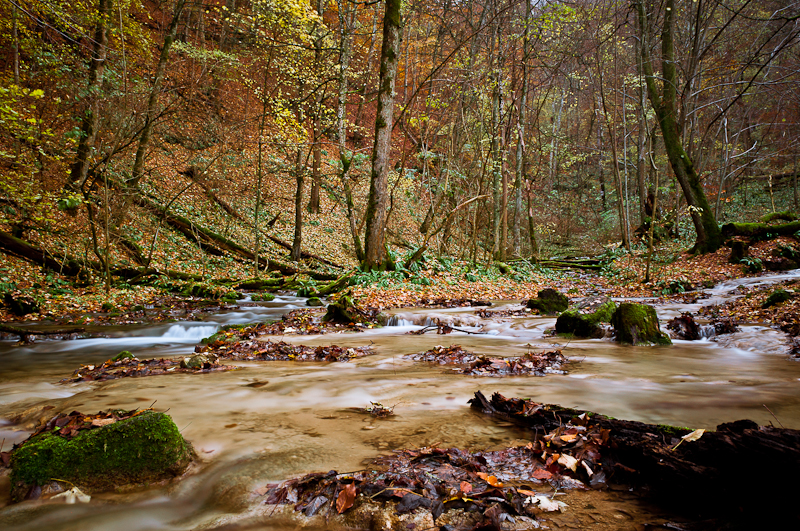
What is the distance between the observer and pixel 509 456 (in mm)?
2613

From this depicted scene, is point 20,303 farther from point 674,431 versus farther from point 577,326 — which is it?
point 674,431

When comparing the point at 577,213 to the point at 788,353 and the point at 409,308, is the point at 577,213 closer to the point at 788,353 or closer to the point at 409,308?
the point at 409,308

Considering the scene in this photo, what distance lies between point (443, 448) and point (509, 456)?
1.31 ft

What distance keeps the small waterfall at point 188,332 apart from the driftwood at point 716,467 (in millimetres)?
8456

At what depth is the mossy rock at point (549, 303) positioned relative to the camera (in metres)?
10.1

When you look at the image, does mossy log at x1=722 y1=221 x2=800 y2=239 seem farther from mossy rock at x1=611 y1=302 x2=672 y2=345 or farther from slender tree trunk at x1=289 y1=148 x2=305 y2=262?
slender tree trunk at x1=289 y1=148 x2=305 y2=262

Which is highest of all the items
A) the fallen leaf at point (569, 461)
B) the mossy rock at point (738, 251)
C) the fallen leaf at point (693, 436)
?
the mossy rock at point (738, 251)

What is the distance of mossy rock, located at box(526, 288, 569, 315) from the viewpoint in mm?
10091

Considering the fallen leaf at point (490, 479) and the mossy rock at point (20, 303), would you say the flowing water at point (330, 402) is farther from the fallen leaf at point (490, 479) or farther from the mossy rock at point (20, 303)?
the mossy rock at point (20, 303)

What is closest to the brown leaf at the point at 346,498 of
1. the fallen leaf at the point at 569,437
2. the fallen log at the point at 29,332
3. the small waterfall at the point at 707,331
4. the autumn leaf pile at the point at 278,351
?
the fallen leaf at the point at 569,437

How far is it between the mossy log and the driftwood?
1485 centimetres

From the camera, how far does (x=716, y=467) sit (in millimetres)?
2018

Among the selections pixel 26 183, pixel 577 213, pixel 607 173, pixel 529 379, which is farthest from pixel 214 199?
pixel 607 173

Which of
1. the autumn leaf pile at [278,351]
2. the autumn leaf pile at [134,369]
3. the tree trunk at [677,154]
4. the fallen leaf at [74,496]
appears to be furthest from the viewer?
the tree trunk at [677,154]
